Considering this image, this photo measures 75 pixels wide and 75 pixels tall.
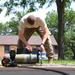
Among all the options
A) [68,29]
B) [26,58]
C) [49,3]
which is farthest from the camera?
[68,29]

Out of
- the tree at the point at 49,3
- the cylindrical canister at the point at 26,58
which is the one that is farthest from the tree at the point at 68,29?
the cylindrical canister at the point at 26,58

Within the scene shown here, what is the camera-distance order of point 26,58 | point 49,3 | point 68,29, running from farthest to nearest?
point 68,29
point 49,3
point 26,58

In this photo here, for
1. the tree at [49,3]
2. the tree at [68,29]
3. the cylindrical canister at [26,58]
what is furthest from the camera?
the tree at [68,29]

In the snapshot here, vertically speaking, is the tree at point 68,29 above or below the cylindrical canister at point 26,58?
above

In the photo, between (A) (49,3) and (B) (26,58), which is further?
(A) (49,3)

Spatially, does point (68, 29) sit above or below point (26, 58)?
above

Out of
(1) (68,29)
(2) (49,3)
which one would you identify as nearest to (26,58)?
(2) (49,3)

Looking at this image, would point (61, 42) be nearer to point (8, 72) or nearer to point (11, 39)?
point (8, 72)

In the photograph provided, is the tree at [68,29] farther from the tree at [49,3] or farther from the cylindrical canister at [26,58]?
the cylindrical canister at [26,58]

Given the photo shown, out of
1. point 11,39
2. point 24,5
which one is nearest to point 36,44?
point 11,39

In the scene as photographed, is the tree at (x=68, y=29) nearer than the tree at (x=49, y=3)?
No

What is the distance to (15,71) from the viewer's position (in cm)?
359

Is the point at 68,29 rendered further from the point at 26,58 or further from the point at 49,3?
the point at 26,58

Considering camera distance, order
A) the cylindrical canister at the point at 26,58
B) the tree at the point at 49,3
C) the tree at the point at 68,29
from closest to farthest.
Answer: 1. the cylindrical canister at the point at 26,58
2. the tree at the point at 49,3
3. the tree at the point at 68,29
